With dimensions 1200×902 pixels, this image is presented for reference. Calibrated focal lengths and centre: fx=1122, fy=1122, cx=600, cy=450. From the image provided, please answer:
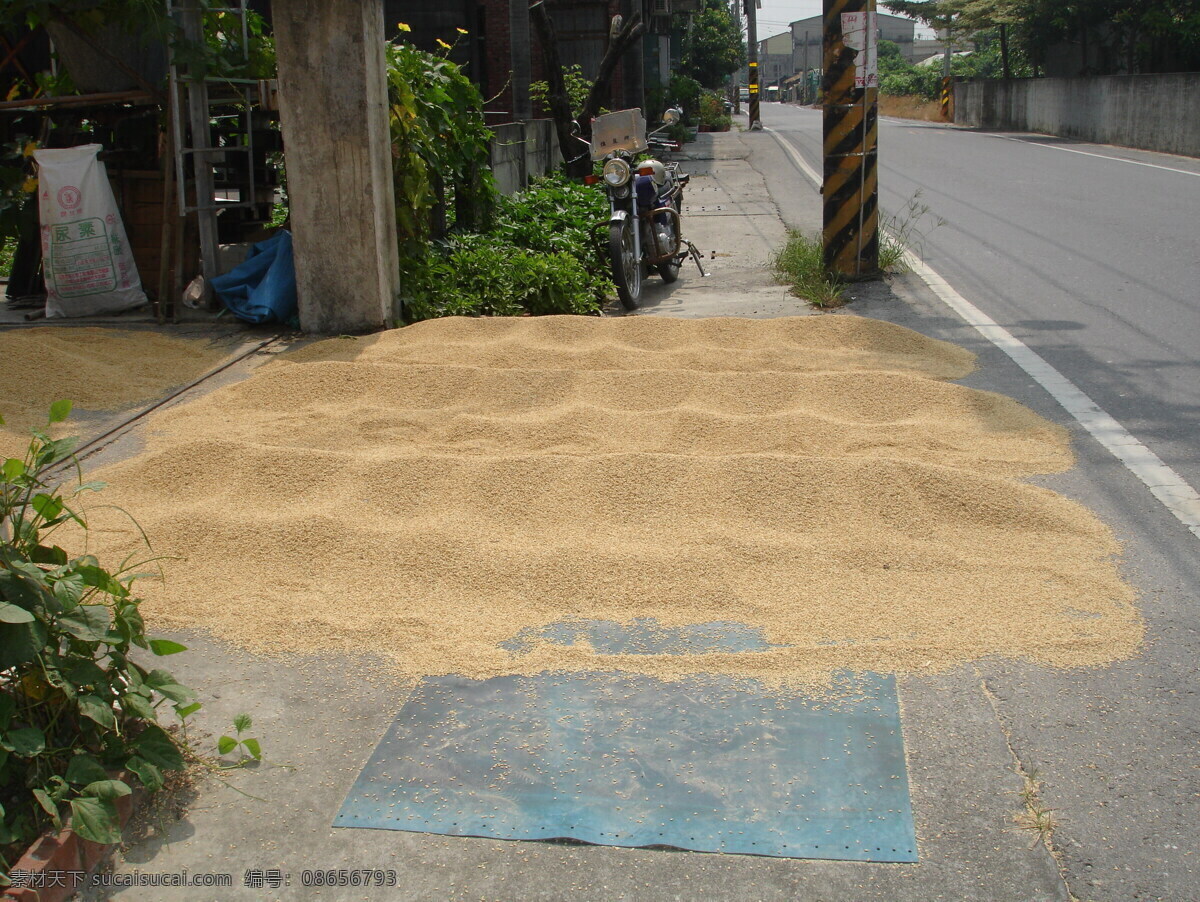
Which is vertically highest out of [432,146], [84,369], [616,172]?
[432,146]

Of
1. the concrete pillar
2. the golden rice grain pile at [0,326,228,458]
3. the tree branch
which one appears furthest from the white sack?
the tree branch

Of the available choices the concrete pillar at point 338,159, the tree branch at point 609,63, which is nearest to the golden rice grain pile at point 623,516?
the concrete pillar at point 338,159

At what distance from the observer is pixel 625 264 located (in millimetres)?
8516

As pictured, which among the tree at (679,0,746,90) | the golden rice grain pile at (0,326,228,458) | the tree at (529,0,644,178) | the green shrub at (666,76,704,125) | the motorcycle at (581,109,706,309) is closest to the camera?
the golden rice grain pile at (0,326,228,458)

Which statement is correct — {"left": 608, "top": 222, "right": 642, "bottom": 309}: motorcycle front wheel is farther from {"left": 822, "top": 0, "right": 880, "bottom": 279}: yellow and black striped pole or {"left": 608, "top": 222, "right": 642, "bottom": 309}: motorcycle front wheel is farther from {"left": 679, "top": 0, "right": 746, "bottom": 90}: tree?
{"left": 679, "top": 0, "right": 746, "bottom": 90}: tree

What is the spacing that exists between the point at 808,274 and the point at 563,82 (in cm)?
733

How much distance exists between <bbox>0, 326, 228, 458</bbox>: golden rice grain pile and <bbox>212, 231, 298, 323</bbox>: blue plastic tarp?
0.50 metres

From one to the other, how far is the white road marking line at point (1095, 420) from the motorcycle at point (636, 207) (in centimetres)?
220

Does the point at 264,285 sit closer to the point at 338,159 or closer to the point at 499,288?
the point at 338,159

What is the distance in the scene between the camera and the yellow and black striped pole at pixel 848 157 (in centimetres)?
884

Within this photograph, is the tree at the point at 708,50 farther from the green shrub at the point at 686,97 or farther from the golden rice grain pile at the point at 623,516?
the golden rice grain pile at the point at 623,516

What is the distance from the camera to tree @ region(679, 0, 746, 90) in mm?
49000

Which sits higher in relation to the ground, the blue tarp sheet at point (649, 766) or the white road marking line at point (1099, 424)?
the white road marking line at point (1099, 424)

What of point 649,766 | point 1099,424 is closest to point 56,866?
point 649,766
